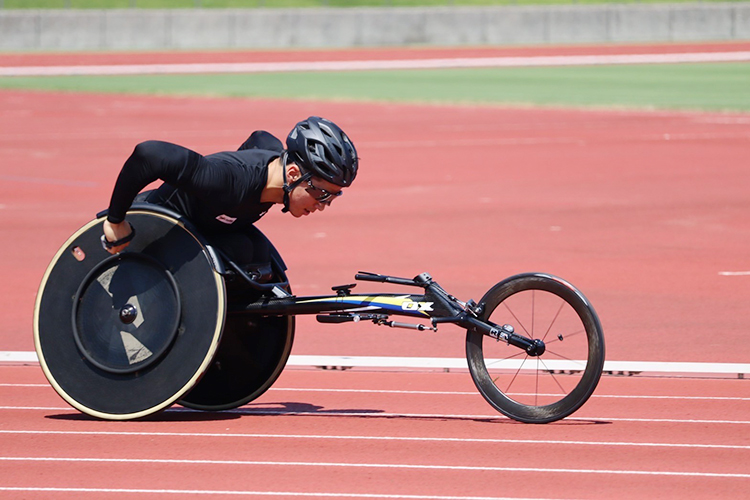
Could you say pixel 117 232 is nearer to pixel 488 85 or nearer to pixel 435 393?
pixel 435 393

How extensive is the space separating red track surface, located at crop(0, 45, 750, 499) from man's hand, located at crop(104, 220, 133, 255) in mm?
835

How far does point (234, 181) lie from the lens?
19.4 feet

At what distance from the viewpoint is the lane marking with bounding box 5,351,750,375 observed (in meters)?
7.41

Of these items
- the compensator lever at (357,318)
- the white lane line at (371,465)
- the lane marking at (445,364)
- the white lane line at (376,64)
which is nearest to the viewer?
the white lane line at (371,465)

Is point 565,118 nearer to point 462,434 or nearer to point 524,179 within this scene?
point 524,179

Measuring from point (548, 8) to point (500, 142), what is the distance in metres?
24.0

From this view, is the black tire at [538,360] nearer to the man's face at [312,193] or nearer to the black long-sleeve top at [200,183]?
the man's face at [312,193]

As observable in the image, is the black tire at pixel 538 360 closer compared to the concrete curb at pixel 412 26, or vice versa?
the black tire at pixel 538 360

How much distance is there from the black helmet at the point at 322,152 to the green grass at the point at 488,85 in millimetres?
21282

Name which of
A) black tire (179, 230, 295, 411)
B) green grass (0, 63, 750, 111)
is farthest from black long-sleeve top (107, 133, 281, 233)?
green grass (0, 63, 750, 111)

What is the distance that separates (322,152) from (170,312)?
3.38 feet

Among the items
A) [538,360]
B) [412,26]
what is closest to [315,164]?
[538,360]

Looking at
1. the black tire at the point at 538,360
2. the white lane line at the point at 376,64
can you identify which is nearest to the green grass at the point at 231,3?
the white lane line at the point at 376,64

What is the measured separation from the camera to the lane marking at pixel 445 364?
741 centimetres
